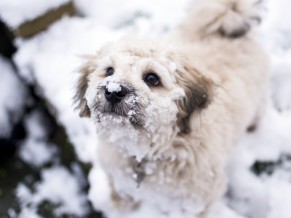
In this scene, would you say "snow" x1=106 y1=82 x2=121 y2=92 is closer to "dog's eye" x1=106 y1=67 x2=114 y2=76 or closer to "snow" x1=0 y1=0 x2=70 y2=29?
"dog's eye" x1=106 y1=67 x2=114 y2=76

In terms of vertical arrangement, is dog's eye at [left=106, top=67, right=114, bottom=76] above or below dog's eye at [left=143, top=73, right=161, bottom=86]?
above

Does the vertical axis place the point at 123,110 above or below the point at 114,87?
below

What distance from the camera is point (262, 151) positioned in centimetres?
301

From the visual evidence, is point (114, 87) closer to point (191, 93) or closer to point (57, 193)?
point (191, 93)

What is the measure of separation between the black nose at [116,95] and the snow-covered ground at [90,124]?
88 cm

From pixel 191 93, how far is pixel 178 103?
94 millimetres

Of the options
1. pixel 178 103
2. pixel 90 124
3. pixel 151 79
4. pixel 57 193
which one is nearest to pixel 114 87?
pixel 151 79

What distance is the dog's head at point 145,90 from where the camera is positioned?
6.08ft

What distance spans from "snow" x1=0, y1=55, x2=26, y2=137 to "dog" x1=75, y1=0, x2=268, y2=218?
50.6 inches

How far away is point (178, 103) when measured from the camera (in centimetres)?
206

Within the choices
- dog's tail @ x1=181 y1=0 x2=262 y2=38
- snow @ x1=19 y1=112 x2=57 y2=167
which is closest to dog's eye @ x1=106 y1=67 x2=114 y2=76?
dog's tail @ x1=181 y1=0 x2=262 y2=38

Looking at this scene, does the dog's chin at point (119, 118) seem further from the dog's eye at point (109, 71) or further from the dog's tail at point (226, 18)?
the dog's tail at point (226, 18)

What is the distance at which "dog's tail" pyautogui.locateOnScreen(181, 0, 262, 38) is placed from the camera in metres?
2.71

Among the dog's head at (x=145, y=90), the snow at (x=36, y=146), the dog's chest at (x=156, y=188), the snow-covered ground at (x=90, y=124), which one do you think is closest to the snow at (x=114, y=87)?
the dog's head at (x=145, y=90)
